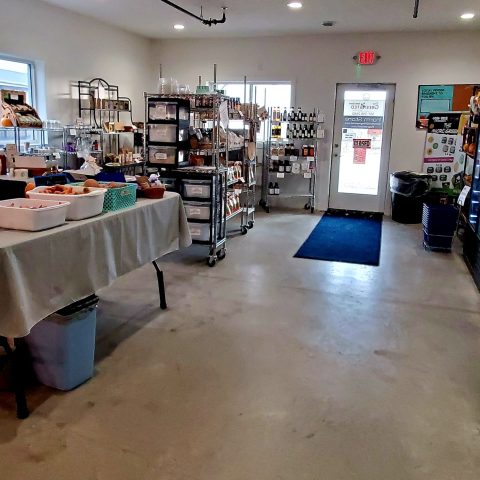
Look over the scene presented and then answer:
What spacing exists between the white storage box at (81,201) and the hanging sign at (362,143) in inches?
240

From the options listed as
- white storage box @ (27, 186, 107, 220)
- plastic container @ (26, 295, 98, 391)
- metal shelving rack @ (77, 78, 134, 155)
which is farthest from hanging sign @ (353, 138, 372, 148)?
plastic container @ (26, 295, 98, 391)

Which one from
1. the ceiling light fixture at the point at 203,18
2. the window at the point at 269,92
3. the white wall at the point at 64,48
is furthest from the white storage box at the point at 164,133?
the window at the point at 269,92

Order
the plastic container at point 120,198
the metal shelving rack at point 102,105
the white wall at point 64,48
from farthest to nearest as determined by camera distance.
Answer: the metal shelving rack at point 102,105, the white wall at point 64,48, the plastic container at point 120,198

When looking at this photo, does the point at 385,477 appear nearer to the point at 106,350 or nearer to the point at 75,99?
the point at 106,350


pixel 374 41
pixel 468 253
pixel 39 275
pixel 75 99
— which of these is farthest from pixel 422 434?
pixel 374 41

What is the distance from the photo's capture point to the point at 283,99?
27.1 feet

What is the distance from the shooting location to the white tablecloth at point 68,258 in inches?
80.9

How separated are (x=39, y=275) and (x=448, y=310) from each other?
10.2ft

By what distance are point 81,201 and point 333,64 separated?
20.8ft

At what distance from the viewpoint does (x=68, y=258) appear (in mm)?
2398

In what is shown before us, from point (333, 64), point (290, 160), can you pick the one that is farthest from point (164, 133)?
point (333, 64)

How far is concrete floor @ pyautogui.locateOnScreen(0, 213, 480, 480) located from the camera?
2.02m

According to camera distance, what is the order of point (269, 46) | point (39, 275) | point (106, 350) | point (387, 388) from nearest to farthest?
point (39, 275), point (387, 388), point (106, 350), point (269, 46)

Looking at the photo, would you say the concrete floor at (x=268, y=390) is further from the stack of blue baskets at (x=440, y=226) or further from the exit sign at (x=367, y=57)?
the exit sign at (x=367, y=57)
